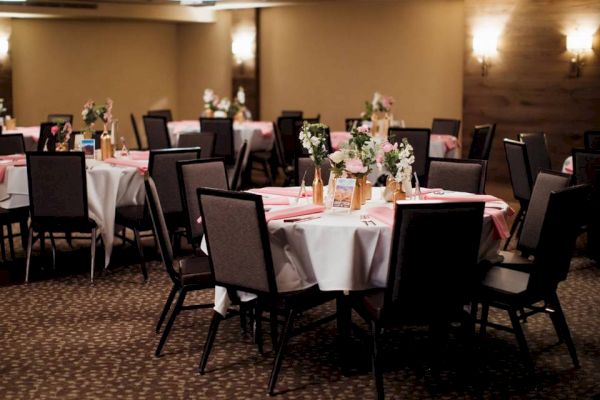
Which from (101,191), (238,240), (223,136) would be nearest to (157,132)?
(223,136)

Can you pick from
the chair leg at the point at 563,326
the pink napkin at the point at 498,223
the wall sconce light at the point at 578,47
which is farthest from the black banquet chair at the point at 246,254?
the wall sconce light at the point at 578,47

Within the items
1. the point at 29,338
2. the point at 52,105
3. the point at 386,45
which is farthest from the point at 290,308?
the point at 52,105

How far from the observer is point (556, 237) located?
13.8 feet

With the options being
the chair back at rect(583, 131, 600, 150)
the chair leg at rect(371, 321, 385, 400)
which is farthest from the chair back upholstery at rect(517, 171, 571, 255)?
the chair back at rect(583, 131, 600, 150)

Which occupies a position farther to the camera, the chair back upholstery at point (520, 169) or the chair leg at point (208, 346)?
the chair back upholstery at point (520, 169)

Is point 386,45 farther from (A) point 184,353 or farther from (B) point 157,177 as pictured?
(A) point 184,353

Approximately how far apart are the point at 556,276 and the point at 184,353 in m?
1.98

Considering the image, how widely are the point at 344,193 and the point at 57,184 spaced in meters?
2.46

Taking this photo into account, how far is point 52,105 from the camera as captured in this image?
15.0m

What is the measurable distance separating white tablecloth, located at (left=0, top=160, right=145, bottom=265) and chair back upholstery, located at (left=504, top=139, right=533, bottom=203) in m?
3.00

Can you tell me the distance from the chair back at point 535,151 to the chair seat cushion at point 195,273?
3.94 m

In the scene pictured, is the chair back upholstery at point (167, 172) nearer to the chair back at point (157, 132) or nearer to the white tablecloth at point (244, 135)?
the chair back at point (157, 132)

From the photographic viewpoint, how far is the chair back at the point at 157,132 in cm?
1054

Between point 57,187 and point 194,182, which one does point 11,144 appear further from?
point 194,182
